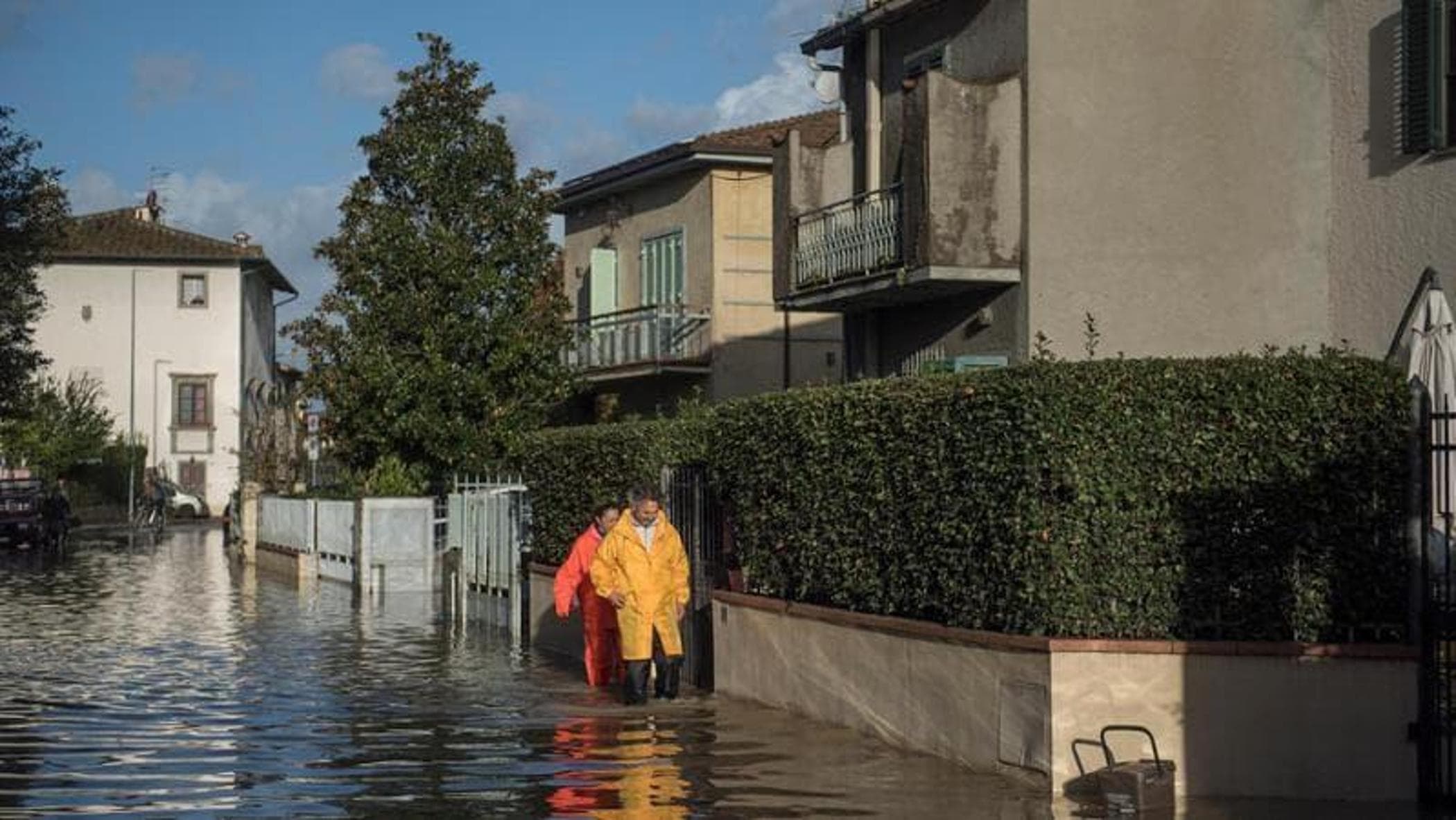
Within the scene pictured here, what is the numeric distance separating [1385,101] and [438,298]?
61.6 ft

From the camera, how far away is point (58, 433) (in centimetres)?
7269

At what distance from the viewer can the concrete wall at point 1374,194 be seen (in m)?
19.6

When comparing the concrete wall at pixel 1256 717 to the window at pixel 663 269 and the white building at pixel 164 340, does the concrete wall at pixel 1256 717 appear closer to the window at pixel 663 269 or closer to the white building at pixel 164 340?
the window at pixel 663 269

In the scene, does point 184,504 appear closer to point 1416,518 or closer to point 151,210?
point 151,210

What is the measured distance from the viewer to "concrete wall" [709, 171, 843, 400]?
38.3 meters

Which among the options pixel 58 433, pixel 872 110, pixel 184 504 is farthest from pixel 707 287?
pixel 184 504

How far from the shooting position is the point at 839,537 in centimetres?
1490

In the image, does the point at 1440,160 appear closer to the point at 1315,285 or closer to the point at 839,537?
the point at 1315,285

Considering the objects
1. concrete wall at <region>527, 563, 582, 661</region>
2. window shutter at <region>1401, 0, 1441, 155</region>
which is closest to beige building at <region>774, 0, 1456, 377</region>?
window shutter at <region>1401, 0, 1441, 155</region>

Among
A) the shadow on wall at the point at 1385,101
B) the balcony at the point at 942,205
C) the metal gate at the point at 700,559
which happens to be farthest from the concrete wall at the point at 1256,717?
the balcony at the point at 942,205

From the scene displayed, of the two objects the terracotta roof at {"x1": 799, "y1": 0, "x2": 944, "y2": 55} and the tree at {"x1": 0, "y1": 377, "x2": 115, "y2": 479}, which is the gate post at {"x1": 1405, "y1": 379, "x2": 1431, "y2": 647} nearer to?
the terracotta roof at {"x1": 799, "y1": 0, "x2": 944, "y2": 55}

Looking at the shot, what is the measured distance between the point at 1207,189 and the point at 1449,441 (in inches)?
435

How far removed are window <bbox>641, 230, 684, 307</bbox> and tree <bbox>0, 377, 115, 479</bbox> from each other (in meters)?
32.0

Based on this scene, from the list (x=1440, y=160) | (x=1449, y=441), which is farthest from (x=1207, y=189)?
(x=1449, y=441)
